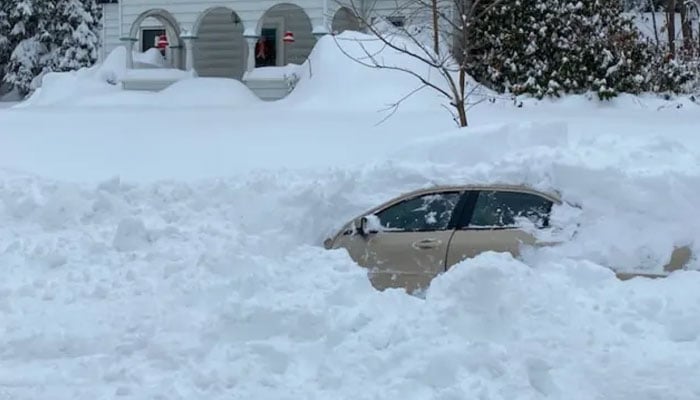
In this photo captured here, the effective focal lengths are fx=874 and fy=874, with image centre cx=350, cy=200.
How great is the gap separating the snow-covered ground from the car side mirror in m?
0.37

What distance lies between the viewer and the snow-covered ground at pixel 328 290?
5730 millimetres

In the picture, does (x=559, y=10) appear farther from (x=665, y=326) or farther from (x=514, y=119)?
(x=665, y=326)

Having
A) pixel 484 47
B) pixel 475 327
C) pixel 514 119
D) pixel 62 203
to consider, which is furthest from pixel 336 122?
pixel 475 327

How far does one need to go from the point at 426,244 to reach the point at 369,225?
62 cm

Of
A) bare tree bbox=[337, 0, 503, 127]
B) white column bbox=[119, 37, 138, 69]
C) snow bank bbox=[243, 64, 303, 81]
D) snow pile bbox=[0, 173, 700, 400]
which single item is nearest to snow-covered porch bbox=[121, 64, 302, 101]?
snow bank bbox=[243, 64, 303, 81]

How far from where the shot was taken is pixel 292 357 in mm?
6023

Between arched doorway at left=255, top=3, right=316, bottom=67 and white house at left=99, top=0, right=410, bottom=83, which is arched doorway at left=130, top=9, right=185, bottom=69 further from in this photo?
arched doorway at left=255, top=3, right=316, bottom=67

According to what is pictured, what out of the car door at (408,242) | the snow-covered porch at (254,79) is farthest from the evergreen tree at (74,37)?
the car door at (408,242)

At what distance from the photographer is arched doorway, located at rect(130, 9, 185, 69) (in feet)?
75.3

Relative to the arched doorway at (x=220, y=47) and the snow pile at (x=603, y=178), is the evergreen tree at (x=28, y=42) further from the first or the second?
the snow pile at (x=603, y=178)

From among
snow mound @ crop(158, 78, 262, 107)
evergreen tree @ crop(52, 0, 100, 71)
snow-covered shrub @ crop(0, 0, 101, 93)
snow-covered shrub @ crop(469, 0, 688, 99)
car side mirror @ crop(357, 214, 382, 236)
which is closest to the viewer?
car side mirror @ crop(357, 214, 382, 236)

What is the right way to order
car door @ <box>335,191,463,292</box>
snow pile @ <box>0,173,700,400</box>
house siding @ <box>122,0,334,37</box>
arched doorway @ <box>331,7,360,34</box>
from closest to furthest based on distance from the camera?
snow pile @ <box>0,173,700,400</box> → car door @ <box>335,191,463,292</box> → house siding @ <box>122,0,334,37</box> → arched doorway @ <box>331,7,360,34</box>

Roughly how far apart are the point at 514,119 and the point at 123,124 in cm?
786

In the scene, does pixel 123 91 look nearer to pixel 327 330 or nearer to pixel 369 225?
pixel 369 225
